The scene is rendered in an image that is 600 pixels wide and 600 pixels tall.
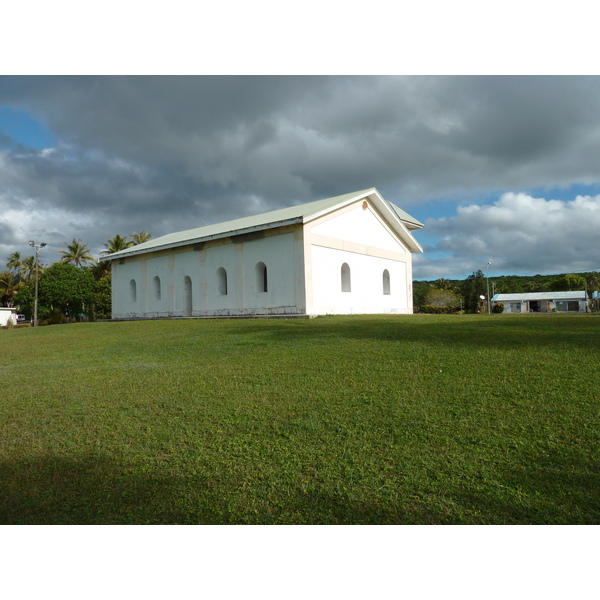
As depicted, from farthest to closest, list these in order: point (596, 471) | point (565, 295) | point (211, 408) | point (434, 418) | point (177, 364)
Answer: point (565, 295)
point (177, 364)
point (211, 408)
point (434, 418)
point (596, 471)

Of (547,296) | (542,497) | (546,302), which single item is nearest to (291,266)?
(542,497)

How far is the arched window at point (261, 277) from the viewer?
2094 cm

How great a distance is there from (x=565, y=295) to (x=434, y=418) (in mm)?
68533

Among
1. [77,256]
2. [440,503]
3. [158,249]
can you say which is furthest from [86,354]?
[77,256]

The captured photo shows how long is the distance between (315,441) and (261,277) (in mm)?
17179

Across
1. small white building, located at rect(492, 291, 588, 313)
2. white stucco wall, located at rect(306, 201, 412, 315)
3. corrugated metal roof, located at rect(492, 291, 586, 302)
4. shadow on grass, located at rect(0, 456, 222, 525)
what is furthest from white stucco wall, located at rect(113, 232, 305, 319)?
corrugated metal roof, located at rect(492, 291, 586, 302)

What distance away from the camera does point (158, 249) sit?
25.3 metres

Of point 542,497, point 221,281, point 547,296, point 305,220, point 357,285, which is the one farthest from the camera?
point 547,296

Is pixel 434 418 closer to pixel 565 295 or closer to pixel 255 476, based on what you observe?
pixel 255 476

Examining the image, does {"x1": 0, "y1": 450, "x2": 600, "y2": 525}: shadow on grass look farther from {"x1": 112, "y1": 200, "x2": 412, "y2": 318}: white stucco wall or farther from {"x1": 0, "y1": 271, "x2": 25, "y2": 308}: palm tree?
{"x1": 0, "y1": 271, "x2": 25, "y2": 308}: palm tree

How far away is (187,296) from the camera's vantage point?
24.7 m

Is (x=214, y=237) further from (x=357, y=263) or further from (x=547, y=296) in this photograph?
(x=547, y=296)

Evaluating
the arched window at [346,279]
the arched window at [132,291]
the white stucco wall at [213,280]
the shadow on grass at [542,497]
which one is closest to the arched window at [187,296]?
the white stucco wall at [213,280]

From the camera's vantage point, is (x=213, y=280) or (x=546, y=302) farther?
(x=546, y=302)
